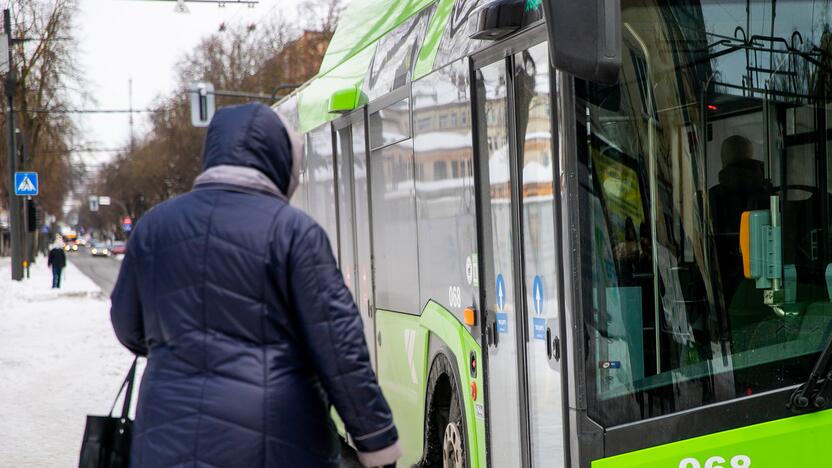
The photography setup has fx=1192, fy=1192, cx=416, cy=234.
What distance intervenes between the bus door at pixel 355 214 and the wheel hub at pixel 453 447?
179cm

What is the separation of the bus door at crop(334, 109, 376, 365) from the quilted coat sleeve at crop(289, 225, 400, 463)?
4.55m

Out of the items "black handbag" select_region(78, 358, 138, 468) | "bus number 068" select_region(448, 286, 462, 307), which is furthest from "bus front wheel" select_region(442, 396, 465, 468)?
"black handbag" select_region(78, 358, 138, 468)

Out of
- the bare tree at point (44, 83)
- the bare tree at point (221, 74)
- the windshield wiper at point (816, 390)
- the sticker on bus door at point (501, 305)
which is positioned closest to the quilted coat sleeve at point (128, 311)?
the sticker on bus door at point (501, 305)

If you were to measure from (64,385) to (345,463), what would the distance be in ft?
19.3

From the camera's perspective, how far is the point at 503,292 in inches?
196

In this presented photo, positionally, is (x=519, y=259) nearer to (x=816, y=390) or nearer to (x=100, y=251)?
(x=816, y=390)

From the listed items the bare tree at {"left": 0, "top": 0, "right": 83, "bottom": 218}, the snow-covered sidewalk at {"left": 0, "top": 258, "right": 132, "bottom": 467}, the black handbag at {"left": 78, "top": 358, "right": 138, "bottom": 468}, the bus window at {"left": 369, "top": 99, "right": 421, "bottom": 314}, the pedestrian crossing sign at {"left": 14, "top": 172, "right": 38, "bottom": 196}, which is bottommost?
the snow-covered sidewalk at {"left": 0, "top": 258, "right": 132, "bottom": 467}

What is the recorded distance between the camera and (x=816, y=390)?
13.0ft

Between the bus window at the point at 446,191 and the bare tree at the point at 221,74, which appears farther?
the bare tree at the point at 221,74

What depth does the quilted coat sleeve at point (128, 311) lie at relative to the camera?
10.7ft

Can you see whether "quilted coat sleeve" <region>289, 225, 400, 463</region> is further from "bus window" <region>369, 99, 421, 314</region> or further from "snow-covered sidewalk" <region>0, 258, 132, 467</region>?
"snow-covered sidewalk" <region>0, 258, 132, 467</region>

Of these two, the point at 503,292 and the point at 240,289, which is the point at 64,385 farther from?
the point at 240,289

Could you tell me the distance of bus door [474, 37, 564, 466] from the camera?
437 cm

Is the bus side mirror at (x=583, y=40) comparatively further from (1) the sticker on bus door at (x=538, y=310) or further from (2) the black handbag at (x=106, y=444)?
(2) the black handbag at (x=106, y=444)
